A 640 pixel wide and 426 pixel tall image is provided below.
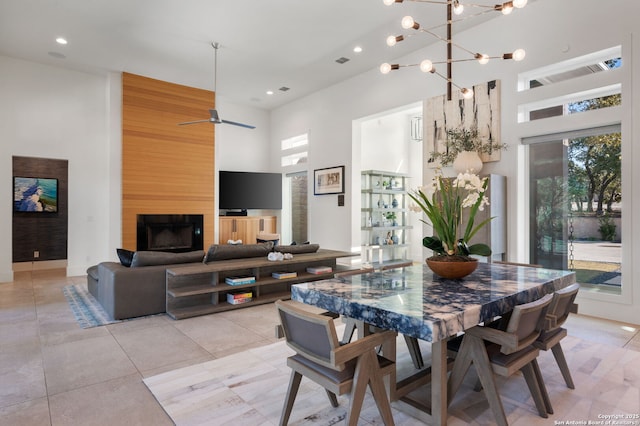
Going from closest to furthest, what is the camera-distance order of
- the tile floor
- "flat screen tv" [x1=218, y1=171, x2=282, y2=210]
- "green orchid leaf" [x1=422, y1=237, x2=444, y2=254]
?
the tile floor → "green orchid leaf" [x1=422, y1=237, x2=444, y2=254] → "flat screen tv" [x1=218, y1=171, x2=282, y2=210]

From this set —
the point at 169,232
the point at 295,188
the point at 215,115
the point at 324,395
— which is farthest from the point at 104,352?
the point at 295,188

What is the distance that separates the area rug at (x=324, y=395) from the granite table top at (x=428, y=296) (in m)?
0.68

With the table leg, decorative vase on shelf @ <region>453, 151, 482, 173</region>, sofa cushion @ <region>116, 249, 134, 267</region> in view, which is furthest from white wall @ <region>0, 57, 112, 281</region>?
the table leg

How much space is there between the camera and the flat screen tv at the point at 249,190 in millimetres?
8328

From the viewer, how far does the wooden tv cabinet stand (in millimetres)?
4102

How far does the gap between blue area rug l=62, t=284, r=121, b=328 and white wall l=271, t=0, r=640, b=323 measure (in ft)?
14.2

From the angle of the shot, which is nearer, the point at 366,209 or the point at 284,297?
the point at 284,297

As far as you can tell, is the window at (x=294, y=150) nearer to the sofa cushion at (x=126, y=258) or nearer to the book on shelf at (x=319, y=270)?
the book on shelf at (x=319, y=270)

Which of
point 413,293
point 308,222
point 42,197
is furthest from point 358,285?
point 42,197

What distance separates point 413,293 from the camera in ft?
6.66

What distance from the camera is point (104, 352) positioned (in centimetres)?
309

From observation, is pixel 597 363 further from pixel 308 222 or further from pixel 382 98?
pixel 308 222

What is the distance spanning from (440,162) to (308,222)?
3627mm

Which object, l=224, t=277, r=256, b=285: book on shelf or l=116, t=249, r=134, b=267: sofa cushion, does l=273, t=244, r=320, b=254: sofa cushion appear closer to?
l=224, t=277, r=256, b=285: book on shelf
